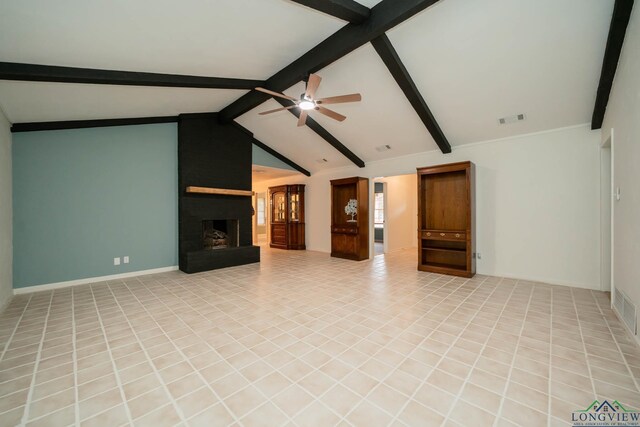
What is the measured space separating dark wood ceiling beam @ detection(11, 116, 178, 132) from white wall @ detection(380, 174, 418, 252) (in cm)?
567

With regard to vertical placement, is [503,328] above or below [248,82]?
below

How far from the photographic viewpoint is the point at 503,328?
8.90ft

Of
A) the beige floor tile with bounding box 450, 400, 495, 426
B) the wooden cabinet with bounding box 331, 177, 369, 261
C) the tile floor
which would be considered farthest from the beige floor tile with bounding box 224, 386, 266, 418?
the wooden cabinet with bounding box 331, 177, 369, 261

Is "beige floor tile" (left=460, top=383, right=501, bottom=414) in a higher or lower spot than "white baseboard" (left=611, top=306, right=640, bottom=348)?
lower

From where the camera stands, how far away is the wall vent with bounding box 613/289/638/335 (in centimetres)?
241

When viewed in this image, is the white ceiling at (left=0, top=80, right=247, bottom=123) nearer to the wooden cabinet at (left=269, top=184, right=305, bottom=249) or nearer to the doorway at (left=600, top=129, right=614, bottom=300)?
the wooden cabinet at (left=269, top=184, right=305, bottom=249)

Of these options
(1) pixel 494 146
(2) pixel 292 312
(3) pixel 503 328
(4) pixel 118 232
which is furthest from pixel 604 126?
(4) pixel 118 232

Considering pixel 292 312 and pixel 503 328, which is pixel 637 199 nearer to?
pixel 503 328

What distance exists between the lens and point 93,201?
15.0 feet

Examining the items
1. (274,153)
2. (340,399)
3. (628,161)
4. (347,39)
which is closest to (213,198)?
(274,153)

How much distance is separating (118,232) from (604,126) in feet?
25.6

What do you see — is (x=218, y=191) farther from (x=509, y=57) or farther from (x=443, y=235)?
(x=509, y=57)

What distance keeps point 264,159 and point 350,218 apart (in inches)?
112

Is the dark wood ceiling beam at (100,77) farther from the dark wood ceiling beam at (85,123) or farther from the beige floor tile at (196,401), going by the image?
the beige floor tile at (196,401)
